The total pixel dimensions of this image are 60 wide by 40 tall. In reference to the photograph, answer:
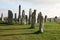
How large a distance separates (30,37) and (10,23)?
17.3 meters

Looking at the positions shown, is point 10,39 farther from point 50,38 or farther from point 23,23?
point 23,23

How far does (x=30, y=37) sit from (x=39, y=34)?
8.23 ft

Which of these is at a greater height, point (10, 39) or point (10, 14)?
point (10, 14)

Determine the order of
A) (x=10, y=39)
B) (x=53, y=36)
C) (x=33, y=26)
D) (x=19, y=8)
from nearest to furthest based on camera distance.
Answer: (x=10, y=39) → (x=53, y=36) → (x=33, y=26) → (x=19, y=8)

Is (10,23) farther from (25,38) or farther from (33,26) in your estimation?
(25,38)

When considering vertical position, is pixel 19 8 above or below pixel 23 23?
above

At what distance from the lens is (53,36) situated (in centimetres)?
2642

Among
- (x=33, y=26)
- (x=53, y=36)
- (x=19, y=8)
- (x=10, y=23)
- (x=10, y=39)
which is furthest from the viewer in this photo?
(x=19, y=8)

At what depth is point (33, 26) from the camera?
35094mm

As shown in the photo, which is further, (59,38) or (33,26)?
(33,26)

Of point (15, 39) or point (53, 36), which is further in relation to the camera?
point (53, 36)

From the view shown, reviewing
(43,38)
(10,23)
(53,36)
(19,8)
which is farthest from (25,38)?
(19,8)

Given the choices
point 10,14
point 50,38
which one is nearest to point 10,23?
point 10,14

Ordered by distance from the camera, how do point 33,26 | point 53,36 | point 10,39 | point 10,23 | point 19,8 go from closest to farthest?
point 10,39
point 53,36
point 33,26
point 10,23
point 19,8
